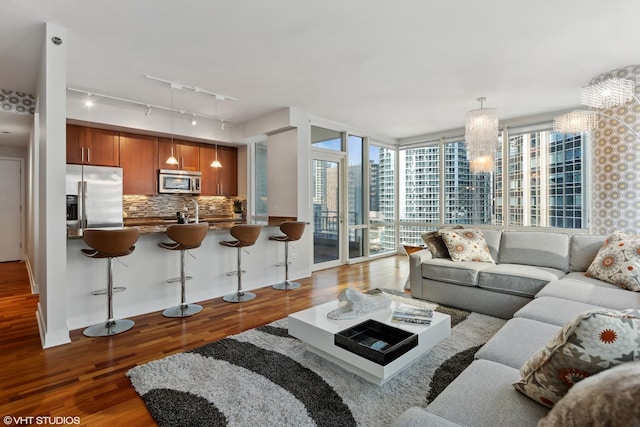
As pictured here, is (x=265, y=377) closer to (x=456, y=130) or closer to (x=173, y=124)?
(x=173, y=124)

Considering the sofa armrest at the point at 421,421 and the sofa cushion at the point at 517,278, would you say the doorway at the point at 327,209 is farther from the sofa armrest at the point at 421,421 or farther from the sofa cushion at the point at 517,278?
the sofa armrest at the point at 421,421

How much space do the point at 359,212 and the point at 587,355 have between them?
5.69 meters

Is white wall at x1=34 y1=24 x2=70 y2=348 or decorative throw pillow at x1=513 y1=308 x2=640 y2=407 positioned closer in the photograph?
decorative throw pillow at x1=513 y1=308 x2=640 y2=407

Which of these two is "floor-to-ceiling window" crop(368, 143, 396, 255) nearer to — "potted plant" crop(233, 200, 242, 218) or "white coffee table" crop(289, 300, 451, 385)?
"potted plant" crop(233, 200, 242, 218)

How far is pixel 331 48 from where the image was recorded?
3.11 metres

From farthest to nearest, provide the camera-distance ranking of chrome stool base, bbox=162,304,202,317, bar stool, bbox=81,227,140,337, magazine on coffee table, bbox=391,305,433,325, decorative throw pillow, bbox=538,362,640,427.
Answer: chrome stool base, bbox=162,304,202,317, bar stool, bbox=81,227,140,337, magazine on coffee table, bbox=391,305,433,325, decorative throw pillow, bbox=538,362,640,427

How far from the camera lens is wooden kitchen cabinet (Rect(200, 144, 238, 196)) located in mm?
6090

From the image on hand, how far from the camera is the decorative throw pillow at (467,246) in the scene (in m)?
3.90

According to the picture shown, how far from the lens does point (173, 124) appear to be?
17.4 feet

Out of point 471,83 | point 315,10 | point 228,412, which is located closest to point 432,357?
point 228,412

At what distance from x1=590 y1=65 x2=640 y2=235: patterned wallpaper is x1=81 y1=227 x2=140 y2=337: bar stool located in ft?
17.1

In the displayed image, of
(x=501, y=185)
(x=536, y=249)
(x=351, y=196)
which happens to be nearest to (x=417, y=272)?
(x=536, y=249)

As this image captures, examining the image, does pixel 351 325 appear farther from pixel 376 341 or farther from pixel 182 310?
pixel 182 310

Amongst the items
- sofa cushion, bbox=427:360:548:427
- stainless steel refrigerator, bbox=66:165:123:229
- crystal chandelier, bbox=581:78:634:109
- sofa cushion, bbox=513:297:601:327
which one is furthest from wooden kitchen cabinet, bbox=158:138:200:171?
crystal chandelier, bbox=581:78:634:109
